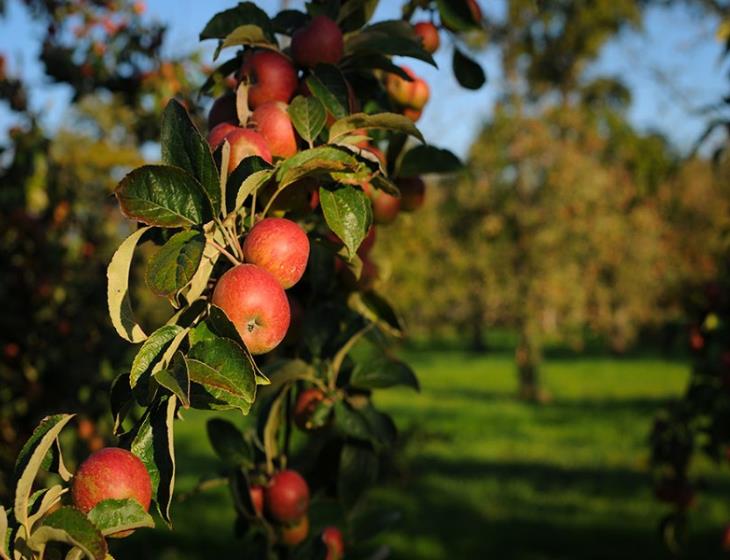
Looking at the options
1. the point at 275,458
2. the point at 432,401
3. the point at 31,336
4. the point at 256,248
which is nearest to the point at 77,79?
the point at 31,336

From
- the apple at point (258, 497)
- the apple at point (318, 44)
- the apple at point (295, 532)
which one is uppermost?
the apple at point (318, 44)

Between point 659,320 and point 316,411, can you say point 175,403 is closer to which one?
point 316,411

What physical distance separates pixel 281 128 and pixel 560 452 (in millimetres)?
8069

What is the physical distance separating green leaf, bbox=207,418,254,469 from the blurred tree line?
31.5ft

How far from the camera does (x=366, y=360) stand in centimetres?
116

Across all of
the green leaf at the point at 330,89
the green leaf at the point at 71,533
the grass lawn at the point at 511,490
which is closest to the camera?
the green leaf at the point at 71,533

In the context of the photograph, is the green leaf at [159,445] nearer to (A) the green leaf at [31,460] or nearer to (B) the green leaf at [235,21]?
(A) the green leaf at [31,460]

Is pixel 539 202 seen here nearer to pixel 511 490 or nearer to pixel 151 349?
pixel 511 490

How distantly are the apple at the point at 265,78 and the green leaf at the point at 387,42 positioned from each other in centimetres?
12

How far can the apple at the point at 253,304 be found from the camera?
0.69 metres

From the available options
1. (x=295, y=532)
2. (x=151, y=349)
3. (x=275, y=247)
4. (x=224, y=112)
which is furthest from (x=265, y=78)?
(x=295, y=532)

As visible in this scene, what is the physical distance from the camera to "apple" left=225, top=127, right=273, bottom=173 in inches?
31.6

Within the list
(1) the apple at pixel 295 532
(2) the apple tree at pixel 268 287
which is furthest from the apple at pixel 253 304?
(1) the apple at pixel 295 532

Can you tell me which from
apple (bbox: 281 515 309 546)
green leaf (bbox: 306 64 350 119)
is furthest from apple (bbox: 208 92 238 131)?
apple (bbox: 281 515 309 546)
